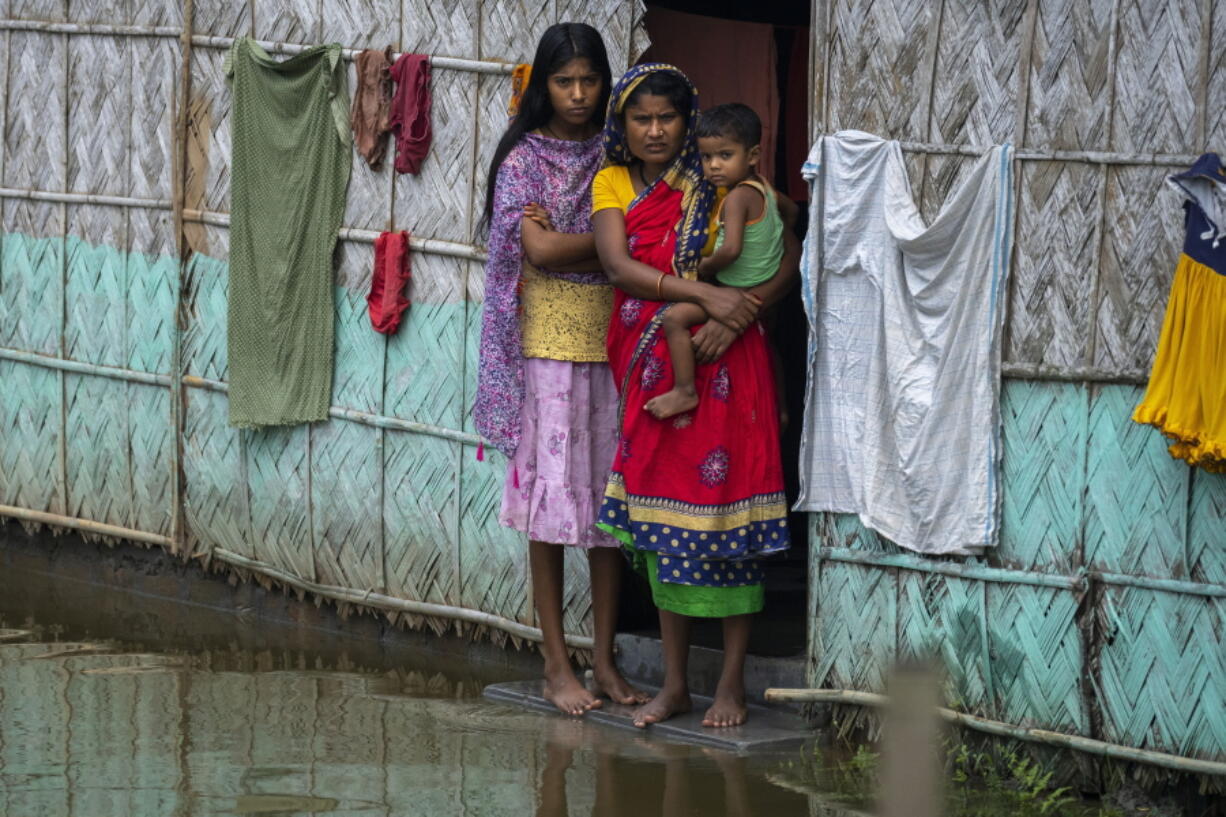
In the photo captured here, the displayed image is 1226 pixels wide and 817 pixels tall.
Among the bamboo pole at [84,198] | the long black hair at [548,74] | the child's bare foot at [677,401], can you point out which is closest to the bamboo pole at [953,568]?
the child's bare foot at [677,401]

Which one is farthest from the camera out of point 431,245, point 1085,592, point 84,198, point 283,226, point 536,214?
point 84,198

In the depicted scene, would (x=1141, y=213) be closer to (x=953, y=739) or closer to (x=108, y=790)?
(x=953, y=739)

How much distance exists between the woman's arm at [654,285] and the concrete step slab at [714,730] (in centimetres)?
119

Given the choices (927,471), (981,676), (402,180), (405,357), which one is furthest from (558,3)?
(981,676)

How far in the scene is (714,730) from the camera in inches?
215

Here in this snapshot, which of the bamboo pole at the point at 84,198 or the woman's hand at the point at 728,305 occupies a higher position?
the bamboo pole at the point at 84,198

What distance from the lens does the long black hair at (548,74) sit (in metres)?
5.50

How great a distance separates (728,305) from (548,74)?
93 centimetres

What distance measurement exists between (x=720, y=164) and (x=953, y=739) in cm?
173

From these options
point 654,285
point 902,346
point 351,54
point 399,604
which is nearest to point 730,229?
point 654,285

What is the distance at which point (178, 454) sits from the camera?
25.0ft

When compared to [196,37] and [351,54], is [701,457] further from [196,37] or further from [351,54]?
[196,37]

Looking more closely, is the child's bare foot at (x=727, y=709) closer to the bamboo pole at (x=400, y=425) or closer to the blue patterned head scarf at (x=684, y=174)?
the blue patterned head scarf at (x=684, y=174)

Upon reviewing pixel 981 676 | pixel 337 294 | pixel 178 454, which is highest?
pixel 337 294
